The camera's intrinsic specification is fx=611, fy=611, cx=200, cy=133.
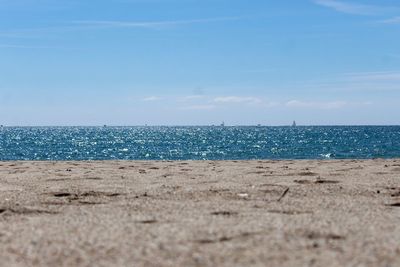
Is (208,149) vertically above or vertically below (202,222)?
below

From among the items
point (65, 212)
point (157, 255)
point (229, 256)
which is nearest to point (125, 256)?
point (157, 255)

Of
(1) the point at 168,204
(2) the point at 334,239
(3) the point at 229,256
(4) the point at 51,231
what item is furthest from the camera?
(1) the point at 168,204

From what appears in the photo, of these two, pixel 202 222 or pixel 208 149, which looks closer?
pixel 202 222

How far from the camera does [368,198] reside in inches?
363

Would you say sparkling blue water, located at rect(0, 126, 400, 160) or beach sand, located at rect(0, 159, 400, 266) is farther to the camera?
sparkling blue water, located at rect(0, 126, 400, 160)

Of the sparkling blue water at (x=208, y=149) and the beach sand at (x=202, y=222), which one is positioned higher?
the beach sand at (x=202, y=222)

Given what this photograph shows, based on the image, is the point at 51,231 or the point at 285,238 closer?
the point at 285,238

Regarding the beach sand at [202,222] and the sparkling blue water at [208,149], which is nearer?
the beach sand at [202,222]

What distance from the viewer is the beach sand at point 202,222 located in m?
5.37

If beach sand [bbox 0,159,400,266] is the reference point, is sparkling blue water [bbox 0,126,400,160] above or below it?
below

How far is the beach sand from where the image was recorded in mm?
5367

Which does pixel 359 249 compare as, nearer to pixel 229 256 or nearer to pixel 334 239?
pixel 334 239

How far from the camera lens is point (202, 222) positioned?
22.9 feet

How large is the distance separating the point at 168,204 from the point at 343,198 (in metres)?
2.66
